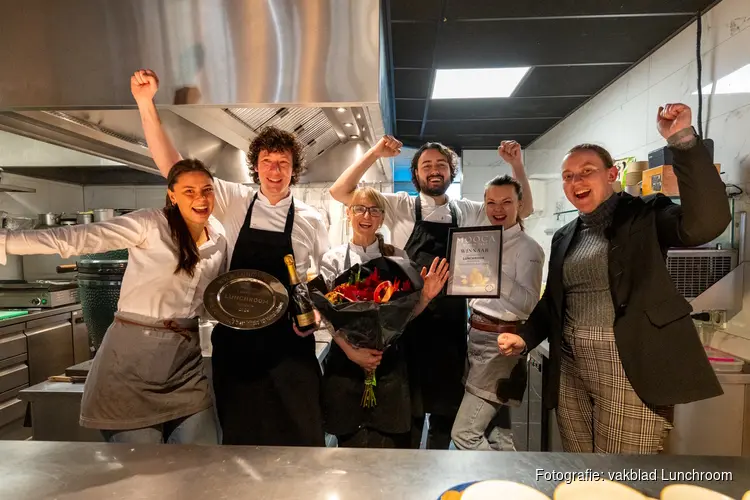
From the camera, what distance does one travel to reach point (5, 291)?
3.34 meters

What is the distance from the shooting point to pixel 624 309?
127 cm

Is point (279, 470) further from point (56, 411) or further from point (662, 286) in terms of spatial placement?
Result: point (56, 411)

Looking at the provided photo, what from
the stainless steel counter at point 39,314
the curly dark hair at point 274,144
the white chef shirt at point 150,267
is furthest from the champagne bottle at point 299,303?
the stainless steel counter at point 39,314

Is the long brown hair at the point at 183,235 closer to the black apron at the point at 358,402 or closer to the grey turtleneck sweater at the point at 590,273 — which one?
the black apron at the point at 358,402

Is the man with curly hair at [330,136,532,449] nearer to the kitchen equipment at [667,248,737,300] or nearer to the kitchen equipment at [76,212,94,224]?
the kitchen equipment at [667,248,737,300]

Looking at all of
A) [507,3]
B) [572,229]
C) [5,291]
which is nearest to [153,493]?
[572,229]

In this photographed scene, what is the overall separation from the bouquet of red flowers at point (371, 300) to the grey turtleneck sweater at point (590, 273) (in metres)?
0.52

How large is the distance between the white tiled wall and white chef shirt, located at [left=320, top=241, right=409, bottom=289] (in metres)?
1.71

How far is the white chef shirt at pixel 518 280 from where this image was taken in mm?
1657

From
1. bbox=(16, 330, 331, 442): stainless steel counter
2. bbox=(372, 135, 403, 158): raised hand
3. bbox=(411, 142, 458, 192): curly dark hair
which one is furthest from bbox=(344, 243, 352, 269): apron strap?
bbox=(16, 330, 331, 442): stainless steel counter

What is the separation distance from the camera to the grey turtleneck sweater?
4.37 feet

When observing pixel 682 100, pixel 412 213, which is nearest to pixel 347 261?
pixel 412 213

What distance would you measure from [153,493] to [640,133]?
10.3ft

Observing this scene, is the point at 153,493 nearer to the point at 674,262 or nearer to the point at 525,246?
the point at 525,246
